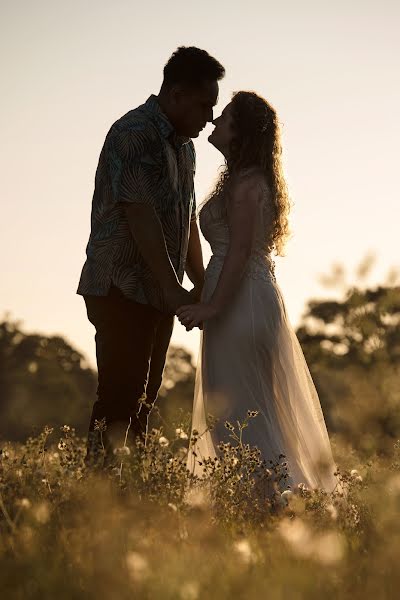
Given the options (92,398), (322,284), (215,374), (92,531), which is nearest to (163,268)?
(215,374)

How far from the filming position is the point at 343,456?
28.7 feet

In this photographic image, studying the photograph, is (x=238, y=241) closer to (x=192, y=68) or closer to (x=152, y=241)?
(x=152, y=241)

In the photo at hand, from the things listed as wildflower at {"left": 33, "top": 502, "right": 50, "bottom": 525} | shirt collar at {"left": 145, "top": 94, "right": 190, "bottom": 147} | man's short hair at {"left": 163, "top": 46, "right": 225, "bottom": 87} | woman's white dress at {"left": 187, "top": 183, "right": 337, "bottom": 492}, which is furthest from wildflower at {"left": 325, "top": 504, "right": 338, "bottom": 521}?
man's short hair at {"left": 163, "top": 46, "right": 225, "bottom": 87}

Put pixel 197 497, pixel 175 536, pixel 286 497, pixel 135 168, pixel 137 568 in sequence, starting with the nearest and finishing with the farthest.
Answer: pixel 137 568 → pixel 175 536 → pixel 197 497 → pixel 286 497 → pixel 135 168

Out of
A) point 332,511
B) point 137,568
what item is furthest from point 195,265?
point 137,568

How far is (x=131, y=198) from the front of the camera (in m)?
6.04

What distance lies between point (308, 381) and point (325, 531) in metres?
2.68

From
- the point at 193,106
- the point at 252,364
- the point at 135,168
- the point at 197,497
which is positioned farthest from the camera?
the point at 252,364

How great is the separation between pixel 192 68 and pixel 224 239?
3.93 feet

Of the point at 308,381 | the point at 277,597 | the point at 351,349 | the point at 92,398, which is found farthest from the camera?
the point at 92,398

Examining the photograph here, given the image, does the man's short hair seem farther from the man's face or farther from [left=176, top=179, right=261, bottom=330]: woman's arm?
[left=176, top=179, right=261, bottom=330]: woman's arm

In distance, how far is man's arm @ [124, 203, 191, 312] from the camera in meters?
5.96

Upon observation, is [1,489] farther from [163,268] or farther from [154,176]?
[154,176]

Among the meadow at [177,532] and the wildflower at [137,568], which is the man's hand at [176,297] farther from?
the wildflower at [137,568]
